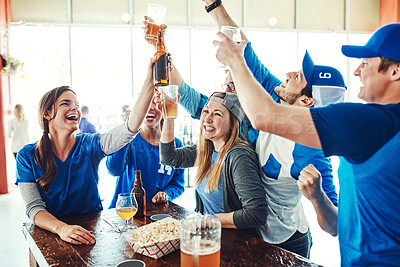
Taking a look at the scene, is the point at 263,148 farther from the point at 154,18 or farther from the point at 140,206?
the point at 154,18

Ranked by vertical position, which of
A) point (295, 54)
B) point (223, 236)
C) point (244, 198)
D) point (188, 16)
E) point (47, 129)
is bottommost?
point (223, 236)

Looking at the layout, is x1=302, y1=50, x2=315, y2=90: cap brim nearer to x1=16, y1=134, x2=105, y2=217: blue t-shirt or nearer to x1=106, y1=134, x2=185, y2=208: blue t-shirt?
x1=106, y1=134, x2=185, y2=208: blue t-shirt

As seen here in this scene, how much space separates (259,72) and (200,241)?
1486mm

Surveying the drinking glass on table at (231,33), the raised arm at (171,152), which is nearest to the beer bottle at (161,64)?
the raised arm at (171,152)

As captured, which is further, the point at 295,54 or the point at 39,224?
the point at 295,54

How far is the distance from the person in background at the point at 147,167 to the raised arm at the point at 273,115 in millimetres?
1323

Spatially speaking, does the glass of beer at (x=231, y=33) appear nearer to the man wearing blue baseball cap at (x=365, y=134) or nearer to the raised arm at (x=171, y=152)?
the man wearing blue baseball cap at (x=365, y=134)

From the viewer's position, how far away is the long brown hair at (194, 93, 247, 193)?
1.74m

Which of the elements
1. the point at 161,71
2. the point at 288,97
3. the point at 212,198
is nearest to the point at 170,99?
the point at 161,71

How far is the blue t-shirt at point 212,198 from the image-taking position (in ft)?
5.64

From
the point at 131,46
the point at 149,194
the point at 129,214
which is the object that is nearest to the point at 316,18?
the point at 131,46

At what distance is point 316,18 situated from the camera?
24.7 ft

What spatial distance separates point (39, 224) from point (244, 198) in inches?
40.5

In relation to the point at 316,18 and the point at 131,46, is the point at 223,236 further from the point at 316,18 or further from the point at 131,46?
the point at 316,18
